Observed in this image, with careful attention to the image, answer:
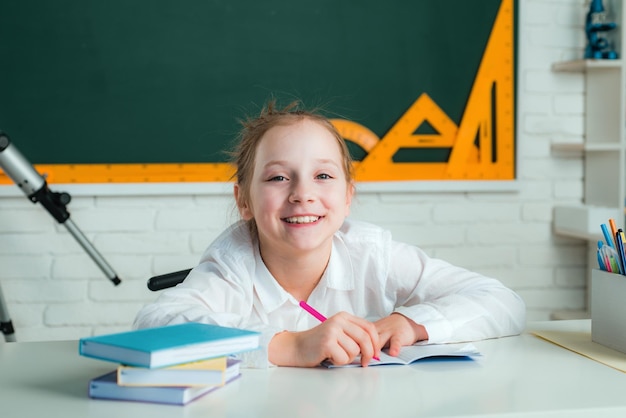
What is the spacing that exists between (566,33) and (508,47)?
23 cm

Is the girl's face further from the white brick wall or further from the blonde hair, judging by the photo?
the white brick wall

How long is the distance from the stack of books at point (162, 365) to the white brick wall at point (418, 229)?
1.47 metres

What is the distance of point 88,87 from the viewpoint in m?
2.42

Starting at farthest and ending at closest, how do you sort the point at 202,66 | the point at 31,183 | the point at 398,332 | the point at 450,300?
A: the point at 202,66, the point at 31,183, the point at 450,300, the point at 398,332

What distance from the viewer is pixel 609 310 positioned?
1140 millimetres

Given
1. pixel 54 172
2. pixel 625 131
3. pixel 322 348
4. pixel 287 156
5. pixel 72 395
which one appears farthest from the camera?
pixel 625 131

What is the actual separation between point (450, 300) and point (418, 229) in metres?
1.32

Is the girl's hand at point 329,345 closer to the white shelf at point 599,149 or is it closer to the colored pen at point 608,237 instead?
the colored pen at point 608,237

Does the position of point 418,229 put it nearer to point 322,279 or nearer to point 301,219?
point 322,279

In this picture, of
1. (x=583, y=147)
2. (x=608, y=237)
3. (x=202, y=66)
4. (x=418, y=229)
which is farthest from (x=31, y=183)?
(x=583, y=147)

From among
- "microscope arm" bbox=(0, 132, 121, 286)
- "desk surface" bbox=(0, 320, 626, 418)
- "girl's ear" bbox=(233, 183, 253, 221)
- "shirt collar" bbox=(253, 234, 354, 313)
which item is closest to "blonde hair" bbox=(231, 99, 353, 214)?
"girl's ear" bbox=(233, 183, 253, 221)

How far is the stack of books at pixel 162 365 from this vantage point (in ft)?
2.71

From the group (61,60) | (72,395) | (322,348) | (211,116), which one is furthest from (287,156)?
(61,60)

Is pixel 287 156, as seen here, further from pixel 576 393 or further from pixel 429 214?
pixel 429 214
